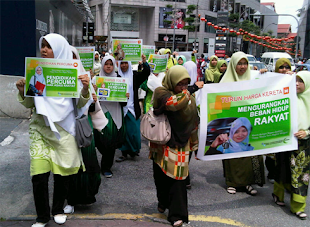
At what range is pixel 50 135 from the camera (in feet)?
11.0

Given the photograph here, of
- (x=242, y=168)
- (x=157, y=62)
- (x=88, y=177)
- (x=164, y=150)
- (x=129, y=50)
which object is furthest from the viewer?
(x=157, y=62)

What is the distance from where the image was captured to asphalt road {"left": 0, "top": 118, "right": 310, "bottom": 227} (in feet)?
12.8

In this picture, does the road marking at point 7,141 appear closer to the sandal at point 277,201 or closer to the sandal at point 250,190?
the sandal at point 250,190

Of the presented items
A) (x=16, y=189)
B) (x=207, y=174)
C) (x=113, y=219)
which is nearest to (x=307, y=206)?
(x=207, y=174)

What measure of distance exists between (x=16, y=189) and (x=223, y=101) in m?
2.85

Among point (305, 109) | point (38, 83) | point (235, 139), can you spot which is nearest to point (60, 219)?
point (38, 83)

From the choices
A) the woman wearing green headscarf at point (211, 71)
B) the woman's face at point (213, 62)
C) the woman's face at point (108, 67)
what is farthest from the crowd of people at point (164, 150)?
the woman's face at point (213, 62)

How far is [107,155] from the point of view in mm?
5297

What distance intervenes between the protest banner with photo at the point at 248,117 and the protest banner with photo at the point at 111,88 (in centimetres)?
171

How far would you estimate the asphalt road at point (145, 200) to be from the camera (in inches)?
154

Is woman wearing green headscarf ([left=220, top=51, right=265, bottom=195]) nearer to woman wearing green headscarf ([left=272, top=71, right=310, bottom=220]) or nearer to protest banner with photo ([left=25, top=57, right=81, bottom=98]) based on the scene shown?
woman wearing green headscarf ([left=272, top=71, right=310, bottom=220])

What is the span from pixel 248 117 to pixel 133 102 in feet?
7.37

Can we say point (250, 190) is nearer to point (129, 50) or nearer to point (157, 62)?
point (129, 50)

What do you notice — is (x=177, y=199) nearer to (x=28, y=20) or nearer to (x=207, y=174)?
(x=207, y=174)
